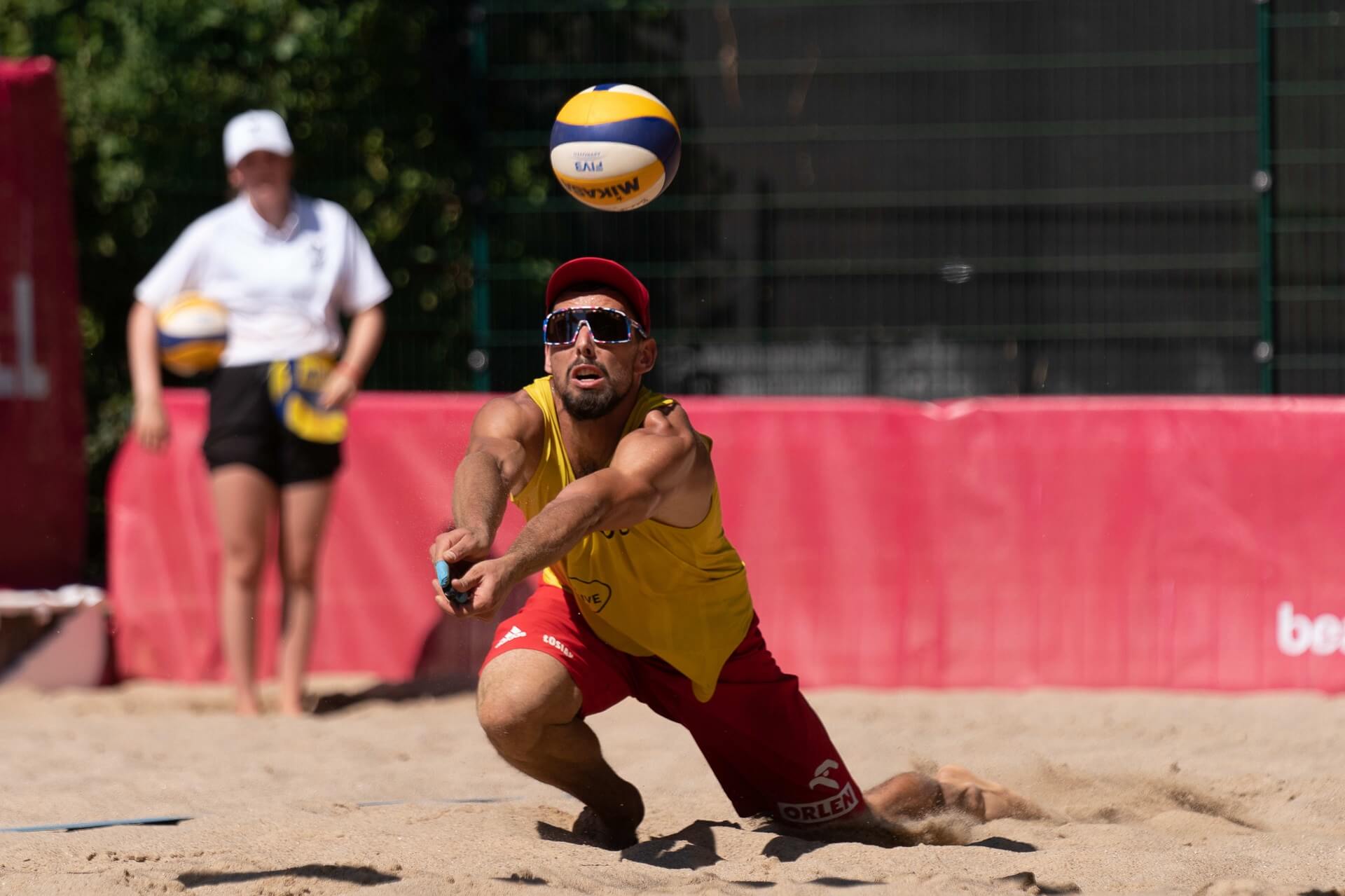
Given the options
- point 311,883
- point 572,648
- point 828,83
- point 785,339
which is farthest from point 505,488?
point 828,83

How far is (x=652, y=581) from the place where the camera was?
4.31 m

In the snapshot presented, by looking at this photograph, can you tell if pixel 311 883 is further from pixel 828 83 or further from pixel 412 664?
pixel 828 83

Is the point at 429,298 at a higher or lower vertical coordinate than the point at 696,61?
lower

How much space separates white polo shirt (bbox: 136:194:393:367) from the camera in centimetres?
677

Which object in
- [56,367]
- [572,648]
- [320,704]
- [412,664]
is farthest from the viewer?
[56,367]

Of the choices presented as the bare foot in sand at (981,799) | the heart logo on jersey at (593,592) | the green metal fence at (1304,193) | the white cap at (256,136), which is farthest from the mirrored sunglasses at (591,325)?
the green metal fence at (1304,193)

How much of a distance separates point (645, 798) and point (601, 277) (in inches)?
63.9

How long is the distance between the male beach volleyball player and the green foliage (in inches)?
159

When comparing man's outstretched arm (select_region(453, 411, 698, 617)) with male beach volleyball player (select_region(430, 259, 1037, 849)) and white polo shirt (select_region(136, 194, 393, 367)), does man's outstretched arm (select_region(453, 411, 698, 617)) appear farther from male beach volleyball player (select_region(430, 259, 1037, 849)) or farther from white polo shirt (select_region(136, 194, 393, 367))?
white polo shirt (select_region(136, 194, 393, 367))

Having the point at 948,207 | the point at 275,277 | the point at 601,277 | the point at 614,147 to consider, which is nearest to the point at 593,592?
the point at 601,277

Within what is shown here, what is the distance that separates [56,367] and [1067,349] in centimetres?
450

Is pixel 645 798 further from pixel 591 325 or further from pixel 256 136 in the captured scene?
pixel 256 136

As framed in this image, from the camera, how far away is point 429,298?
8492mm

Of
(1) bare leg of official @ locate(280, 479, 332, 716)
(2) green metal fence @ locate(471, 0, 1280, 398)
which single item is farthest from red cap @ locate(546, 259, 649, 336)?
(2) green metal fence @ locate(471, 0, 1280, 398)
